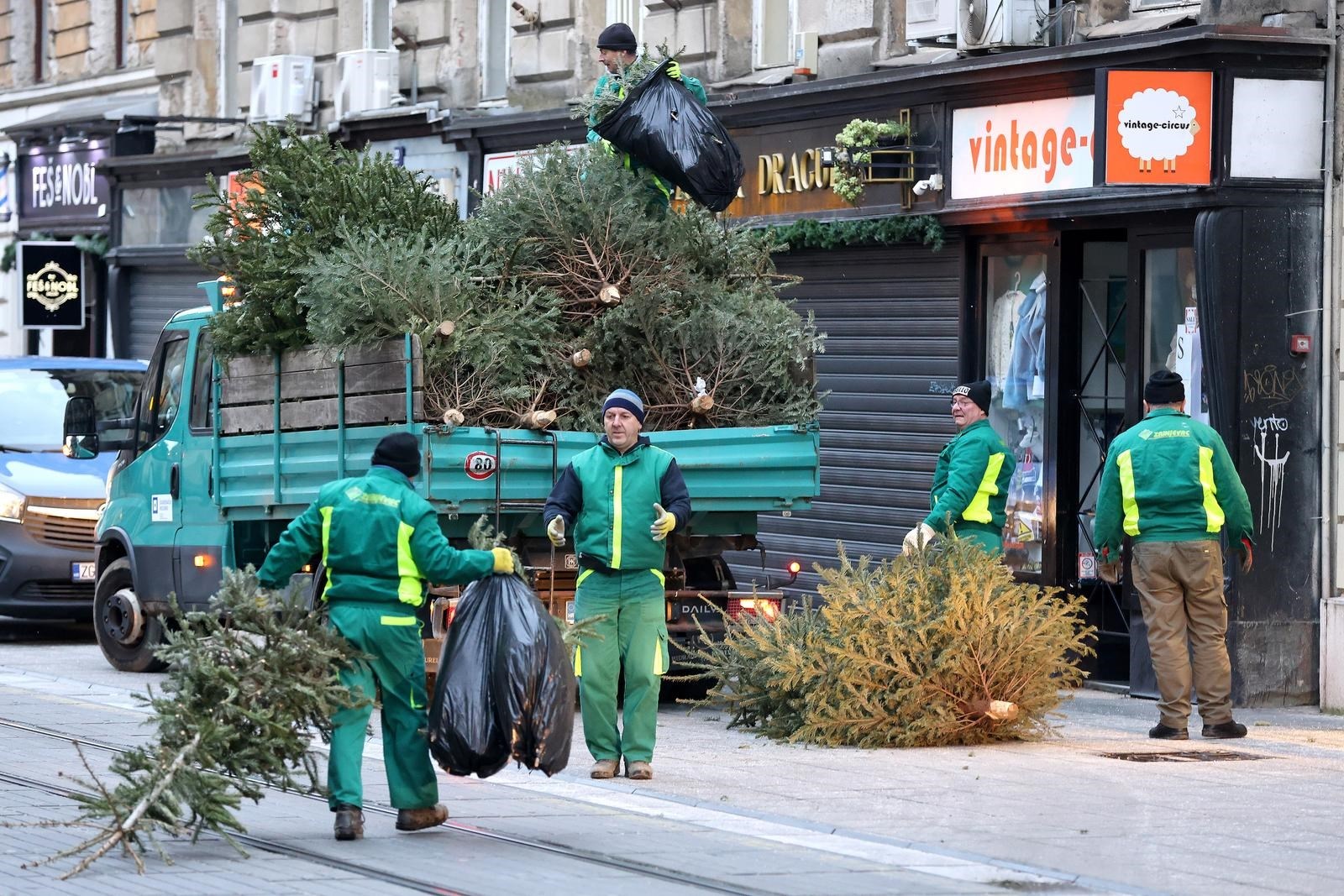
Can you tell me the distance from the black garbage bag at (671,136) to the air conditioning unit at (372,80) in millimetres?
10098

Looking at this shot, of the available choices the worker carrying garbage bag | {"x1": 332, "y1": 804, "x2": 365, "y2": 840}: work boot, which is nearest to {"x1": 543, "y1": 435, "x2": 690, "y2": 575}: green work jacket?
{"x1": 332, "y1": 804, "x2": 365, "y2": 840}: work boot

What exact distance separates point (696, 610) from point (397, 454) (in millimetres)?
4402

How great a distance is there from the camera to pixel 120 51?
95.8 ft

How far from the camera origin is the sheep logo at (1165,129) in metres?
13.6

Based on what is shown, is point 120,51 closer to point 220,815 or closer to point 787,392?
point 787,392

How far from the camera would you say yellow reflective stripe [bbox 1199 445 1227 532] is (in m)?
11.9

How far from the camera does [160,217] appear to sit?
26891 mm

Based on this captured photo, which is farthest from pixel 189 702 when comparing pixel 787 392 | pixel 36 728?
pixel 787 392

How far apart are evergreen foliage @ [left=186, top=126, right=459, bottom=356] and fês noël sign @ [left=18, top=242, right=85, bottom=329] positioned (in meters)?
15.4

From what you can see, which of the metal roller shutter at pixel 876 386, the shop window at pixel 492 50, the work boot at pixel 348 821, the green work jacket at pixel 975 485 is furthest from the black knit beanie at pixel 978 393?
the shop window at pixel 492 50

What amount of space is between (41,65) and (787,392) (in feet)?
68.1

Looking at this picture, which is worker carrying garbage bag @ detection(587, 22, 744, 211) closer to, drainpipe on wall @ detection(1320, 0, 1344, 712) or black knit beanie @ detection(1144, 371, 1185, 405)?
black knit beanie @ detection(1144, 371, 1185, 405)

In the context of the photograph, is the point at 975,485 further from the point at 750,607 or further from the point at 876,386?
the point at 876,386

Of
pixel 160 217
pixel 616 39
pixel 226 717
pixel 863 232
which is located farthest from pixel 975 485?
pixel 160 217
